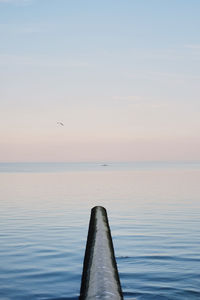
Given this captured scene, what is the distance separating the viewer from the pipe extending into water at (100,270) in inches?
313

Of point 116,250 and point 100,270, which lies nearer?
point 100,270

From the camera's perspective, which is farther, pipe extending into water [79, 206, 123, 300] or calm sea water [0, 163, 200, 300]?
calm sea water [0, 163, 200, 300]

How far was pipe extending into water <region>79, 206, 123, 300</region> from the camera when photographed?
7962 millimetres

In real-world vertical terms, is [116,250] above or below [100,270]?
above

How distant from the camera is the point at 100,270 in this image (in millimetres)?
9469

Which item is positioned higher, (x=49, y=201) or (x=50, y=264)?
(x=49, y=201)

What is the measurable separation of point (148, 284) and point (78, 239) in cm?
910

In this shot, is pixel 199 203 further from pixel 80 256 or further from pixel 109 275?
pixel 109 275

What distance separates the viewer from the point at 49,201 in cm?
4269

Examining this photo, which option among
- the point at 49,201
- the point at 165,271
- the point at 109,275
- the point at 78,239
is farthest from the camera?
the point at 49,201

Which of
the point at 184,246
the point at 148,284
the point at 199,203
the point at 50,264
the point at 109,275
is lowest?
the point at 109,275

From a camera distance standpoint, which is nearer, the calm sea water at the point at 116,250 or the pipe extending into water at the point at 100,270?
the pipe extending into water at the point at 100,270

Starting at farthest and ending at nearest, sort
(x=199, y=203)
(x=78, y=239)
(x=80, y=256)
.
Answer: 1. (x=199, y=203)
2. (x=78, y=239)
3. (x=80, y=256)

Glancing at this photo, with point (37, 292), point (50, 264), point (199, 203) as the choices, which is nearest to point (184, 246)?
point (50, 264)
